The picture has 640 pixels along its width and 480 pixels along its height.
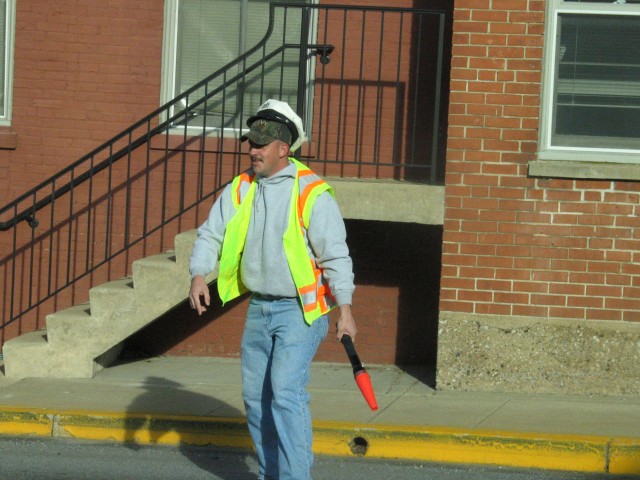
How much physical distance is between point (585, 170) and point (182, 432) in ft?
10.8

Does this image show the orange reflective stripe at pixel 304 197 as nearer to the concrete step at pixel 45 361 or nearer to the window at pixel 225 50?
the concrete step at pixel 45 361

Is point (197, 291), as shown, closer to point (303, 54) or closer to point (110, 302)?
point (110, 302)

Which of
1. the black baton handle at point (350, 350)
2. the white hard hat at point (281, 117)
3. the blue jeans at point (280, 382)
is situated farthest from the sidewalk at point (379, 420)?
the white hard hat at point (281, 117)

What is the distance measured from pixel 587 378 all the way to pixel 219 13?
417cm

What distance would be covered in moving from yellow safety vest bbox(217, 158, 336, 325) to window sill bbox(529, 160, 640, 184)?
2883 millimetres

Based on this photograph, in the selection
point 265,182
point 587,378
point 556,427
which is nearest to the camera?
point 265,182

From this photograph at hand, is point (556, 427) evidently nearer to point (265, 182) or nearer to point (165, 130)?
point (265, 182)

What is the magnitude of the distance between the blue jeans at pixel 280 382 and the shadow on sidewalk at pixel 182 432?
858mm

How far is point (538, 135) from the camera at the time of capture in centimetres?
789

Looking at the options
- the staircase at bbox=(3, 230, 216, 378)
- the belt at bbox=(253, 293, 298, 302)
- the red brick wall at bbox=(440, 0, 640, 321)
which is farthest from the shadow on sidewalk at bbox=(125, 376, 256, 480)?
the red brick wall at bbox=(440, 0, 640, 321)

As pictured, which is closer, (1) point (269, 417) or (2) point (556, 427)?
(1) point (269, 417)

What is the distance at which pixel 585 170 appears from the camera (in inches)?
306

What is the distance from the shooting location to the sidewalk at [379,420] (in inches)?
254

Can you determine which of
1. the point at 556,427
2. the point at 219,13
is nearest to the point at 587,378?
the point at 556,427
